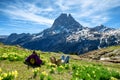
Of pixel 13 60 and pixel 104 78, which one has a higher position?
pixel 13 60

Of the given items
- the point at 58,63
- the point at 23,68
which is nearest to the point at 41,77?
the point at 23,68

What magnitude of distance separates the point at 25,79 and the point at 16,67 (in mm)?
3860

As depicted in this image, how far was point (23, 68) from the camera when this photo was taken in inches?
748

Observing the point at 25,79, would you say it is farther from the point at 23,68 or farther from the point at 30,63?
the point at 30,63

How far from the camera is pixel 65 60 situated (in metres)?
29.3

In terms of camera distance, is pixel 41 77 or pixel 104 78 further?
pixel 104 78

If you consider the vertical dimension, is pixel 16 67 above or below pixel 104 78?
above

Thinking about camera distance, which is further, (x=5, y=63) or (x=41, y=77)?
(x=5, y=63)

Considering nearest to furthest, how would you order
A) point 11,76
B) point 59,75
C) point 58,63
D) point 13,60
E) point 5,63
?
1. point 11,76
2. point 59,75
3. point 5,63
4. point 13,60
5. point 58,63

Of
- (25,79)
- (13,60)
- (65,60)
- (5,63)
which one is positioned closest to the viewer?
(25,79)

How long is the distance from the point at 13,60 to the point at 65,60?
8.80 m

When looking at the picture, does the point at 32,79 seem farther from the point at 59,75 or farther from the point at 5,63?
the point at 5,63

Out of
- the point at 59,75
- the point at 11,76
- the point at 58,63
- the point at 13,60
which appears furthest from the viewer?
the point at 58,63

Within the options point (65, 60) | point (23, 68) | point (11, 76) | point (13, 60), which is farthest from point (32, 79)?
point (65, 60)
